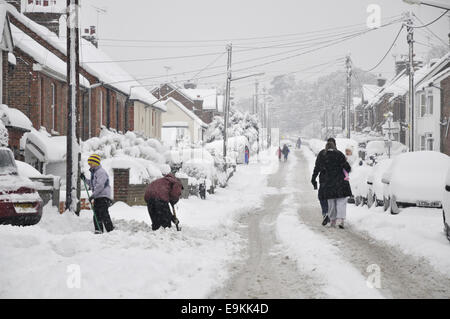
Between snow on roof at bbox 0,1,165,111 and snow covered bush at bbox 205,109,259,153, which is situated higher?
snow on roof at bbox 0,1,165,111

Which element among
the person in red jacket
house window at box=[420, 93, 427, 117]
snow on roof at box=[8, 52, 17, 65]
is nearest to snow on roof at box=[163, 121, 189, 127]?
house window at box=[420, 93, 427, 117]

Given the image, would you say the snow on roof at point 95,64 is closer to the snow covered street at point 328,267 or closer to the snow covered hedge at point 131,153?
the snow covered hedge at point 131,153

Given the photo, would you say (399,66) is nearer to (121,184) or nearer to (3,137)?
(121,184)

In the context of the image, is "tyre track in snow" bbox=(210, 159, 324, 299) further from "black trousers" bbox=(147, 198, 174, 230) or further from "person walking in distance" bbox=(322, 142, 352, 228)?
"black trousers" bbox=(147, 198, 174, 230)

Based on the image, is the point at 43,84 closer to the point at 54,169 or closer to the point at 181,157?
the point at 54,169

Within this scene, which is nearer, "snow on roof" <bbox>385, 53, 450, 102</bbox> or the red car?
the red car

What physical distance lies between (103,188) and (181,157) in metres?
12.1

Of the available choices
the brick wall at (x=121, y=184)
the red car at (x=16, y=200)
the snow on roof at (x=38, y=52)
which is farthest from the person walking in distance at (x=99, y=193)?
the snow on roof at (x=38, y=52)

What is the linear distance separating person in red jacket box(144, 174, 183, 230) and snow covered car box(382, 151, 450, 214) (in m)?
5.61

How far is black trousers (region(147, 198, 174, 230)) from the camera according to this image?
10867 mm

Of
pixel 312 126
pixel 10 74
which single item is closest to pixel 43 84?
pixel 10 74

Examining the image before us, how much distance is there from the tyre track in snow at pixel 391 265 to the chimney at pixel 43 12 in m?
23.5

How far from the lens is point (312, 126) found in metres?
151

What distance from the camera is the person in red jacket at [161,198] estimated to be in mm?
10852
